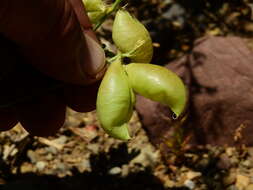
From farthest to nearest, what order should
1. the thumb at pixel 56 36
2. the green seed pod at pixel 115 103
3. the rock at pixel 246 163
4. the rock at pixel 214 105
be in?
the rock at pixel 214 105 → the rock at pixel 246 163 → the thumb at pixel 56 36 → the green seed pod at pixel 115 103

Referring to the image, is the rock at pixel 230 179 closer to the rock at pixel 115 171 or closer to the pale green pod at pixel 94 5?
the rock at pixel 115 171

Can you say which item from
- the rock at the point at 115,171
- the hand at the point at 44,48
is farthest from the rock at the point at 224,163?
the hand at the point at 44,48

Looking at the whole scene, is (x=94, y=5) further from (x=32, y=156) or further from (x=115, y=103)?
(x=32, y=156)

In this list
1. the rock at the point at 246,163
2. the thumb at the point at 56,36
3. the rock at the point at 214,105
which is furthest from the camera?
the rock at the point at 214,105

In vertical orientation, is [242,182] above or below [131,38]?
below

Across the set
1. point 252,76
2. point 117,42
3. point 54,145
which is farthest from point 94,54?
point 252,76

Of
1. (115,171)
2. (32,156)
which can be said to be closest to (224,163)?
(115,171)

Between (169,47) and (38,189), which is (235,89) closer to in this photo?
(169,47)

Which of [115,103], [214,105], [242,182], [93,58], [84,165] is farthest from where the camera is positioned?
[214,105]
